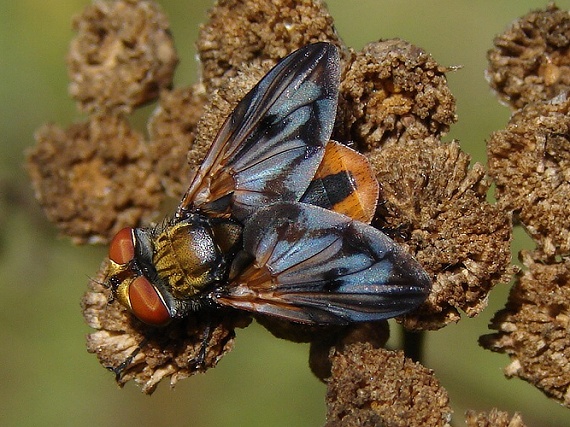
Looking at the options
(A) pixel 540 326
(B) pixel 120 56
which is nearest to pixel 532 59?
(A) pixel 540 326

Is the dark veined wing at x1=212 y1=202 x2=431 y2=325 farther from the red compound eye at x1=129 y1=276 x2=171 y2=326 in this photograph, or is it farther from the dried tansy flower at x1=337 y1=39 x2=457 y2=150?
the dried tansy flower at x1=337 y1=39 x2=457 y2=150

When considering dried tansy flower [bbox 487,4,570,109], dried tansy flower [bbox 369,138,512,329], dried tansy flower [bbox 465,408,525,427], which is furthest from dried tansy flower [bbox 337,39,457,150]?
dried tansy flower [bbox 465,408,525,427]

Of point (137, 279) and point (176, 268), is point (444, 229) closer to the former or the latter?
point (176, 268)

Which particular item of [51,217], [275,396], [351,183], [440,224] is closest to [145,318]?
[351,183]

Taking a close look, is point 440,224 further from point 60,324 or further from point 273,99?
point 60,324

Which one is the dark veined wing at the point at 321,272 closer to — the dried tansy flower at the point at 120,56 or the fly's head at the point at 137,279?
the fly's head at the point at 137,279

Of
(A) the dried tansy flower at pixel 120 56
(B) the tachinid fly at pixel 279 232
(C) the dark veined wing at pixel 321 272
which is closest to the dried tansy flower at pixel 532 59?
(B) the tachinid fly at pixel 279 232

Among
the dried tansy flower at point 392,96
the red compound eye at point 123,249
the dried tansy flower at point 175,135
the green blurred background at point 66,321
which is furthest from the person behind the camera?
the green blurred background at point 66,321
